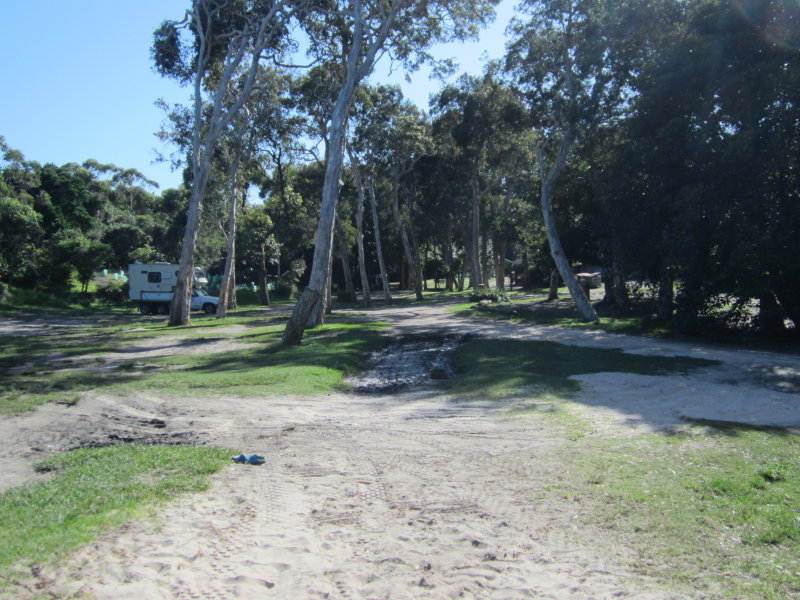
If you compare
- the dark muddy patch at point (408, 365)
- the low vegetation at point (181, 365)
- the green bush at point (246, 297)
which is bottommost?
the dark muddy patch at point (408, 365)

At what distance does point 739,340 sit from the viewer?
65.3ft

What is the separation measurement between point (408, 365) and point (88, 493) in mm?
11647

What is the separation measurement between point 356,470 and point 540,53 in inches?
965

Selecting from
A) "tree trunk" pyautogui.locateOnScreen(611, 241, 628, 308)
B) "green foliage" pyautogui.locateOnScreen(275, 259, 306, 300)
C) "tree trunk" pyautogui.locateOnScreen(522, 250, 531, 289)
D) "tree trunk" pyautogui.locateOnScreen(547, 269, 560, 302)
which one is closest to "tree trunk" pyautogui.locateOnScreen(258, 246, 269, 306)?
"green foliage" pyautogui.locateOnScreen(275, 259, 306, 300)

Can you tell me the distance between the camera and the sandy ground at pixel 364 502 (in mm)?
4199

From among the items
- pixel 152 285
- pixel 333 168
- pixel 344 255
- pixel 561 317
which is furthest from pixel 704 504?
pixel 344 255

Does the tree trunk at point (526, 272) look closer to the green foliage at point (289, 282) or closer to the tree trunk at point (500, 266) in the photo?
the tree trunk at point (500, 266)

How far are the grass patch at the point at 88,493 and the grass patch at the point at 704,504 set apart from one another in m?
3.99

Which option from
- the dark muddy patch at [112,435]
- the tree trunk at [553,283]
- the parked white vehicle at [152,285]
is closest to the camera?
the dark muddy patch at [112,435]


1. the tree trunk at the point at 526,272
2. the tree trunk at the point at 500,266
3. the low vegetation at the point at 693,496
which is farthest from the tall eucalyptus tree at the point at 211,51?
the tree trunk at the point at 526,272

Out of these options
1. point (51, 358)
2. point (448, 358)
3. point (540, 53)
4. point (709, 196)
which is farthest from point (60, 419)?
point (540, 53)

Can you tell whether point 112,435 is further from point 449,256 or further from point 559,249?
point 449,256

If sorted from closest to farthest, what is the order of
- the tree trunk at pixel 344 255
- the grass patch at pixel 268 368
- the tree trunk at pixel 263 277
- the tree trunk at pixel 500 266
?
the grass patch at pixel 268 368, the tree trunk at pixel 344 255, the tree trunk at pixel 263 277, the tree trunk at pixel 500 266

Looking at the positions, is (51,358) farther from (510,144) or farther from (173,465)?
(510,144)
